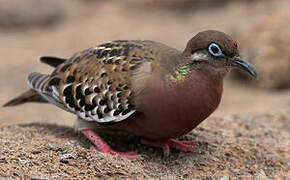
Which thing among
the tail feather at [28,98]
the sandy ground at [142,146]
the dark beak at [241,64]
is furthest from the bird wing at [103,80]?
the dark beak at [241,64]

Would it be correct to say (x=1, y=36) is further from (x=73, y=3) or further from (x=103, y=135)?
(x=103, y=135)

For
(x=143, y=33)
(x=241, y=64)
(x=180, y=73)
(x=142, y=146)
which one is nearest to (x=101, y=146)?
(x=142, y=146)

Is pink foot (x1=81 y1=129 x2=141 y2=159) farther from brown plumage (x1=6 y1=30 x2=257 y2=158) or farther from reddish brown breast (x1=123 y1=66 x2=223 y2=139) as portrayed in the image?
reddish brown breast (x1=123 y1=66 x2=223 y2=139)

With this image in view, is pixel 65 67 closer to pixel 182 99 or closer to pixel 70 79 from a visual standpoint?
pixel 70 79

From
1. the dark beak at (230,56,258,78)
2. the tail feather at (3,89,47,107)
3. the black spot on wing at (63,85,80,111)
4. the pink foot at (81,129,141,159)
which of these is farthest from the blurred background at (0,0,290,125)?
the black spot on wing at (63,85,80,111)

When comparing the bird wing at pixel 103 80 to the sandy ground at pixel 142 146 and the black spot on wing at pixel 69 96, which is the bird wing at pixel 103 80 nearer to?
the black spot on wing at pixel 69 96

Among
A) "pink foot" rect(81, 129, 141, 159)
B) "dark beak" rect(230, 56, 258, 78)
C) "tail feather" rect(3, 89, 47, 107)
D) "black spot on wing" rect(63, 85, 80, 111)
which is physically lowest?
"pink foot" rect(81, 129, 141, 159)
